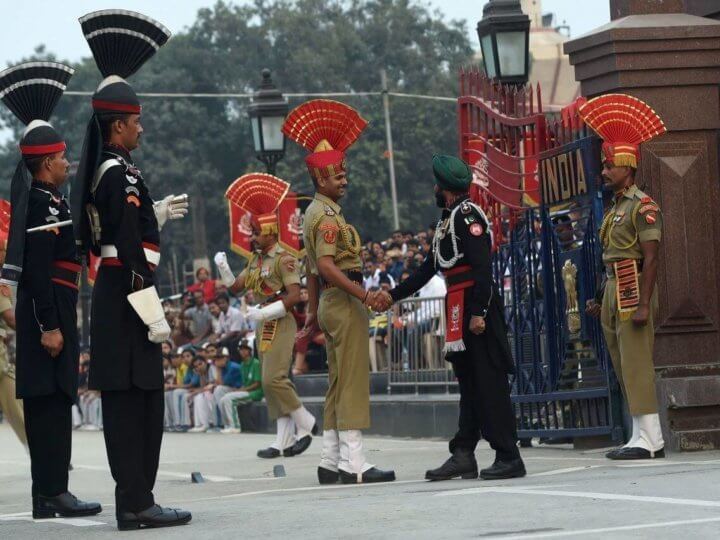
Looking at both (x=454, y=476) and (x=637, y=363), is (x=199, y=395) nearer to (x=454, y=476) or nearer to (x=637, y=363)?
(x=637, y=363)

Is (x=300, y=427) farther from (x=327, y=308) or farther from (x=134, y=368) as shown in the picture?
(x=134, y=368)

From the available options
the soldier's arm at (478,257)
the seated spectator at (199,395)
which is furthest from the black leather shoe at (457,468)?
the seated spectator at (199,395)

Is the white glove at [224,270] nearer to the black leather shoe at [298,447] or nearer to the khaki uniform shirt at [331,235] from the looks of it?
the black leather shoe at [298,447]

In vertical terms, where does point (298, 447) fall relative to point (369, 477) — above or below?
above

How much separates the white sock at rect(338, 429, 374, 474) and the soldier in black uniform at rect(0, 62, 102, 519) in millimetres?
1721

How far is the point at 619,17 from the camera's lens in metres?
11.9

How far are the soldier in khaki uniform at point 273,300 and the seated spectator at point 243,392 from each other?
5.53 meters

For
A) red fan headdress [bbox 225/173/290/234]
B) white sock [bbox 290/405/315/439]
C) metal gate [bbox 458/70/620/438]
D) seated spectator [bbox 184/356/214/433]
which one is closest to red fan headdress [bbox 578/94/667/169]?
metal gate [bbox 458/70/620/438]

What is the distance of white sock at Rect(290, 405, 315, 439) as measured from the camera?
14672mm

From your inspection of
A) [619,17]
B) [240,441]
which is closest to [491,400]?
[619,17]

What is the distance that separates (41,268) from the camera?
9.11m

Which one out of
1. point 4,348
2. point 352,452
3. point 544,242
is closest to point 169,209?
point 352,452

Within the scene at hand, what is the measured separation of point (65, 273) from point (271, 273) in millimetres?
5105

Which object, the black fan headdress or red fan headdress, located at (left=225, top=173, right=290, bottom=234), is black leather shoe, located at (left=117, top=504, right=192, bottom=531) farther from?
red fan headdress, located at (left=225, top=173, right=290, bottom=234)
